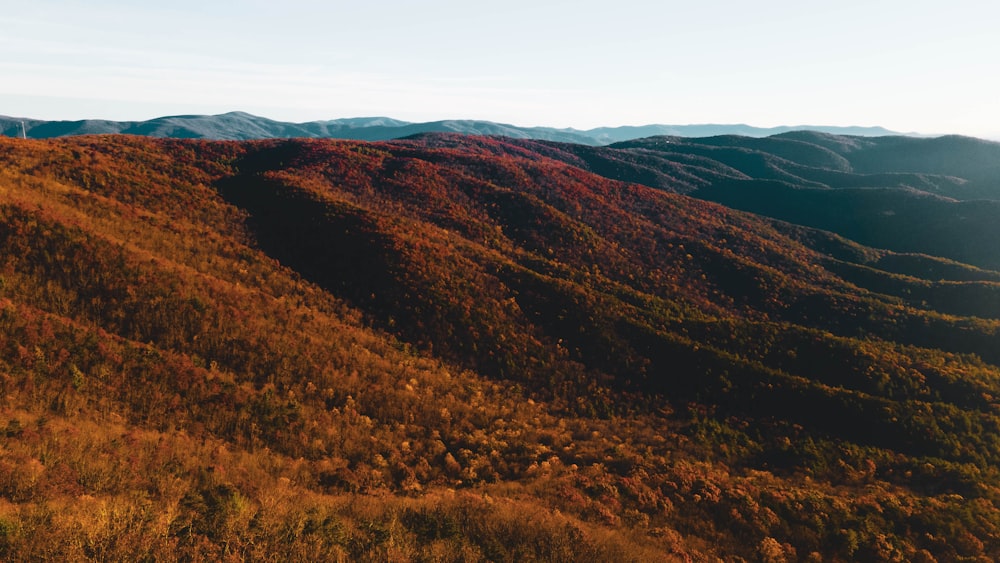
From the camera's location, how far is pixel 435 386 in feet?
97.5

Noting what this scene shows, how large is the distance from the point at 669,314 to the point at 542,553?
113 feet

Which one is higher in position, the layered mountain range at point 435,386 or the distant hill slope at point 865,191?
the distant hill slope at point 865,191

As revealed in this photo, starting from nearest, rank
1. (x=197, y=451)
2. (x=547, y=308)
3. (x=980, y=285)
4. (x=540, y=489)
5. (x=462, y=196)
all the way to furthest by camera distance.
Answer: (x=197, y=451) < (x=540, y=489) < (x=547, y=308) < (x=980, y=285) < (x=462, y=196)

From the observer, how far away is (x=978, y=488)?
26656 mm

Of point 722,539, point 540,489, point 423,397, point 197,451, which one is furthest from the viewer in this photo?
point 423,397

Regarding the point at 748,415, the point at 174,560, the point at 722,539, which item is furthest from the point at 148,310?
the point at 748,415

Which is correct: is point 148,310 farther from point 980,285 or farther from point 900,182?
point 900,182

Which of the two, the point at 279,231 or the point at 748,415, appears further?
the point at 279,231

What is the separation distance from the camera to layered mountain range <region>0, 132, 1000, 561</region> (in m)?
16.3

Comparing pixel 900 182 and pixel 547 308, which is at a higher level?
pixel 900 182

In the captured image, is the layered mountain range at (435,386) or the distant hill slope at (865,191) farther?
Answer: the distant hill slope at (865,191)

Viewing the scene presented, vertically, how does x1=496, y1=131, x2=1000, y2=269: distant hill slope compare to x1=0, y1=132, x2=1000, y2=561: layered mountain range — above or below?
above

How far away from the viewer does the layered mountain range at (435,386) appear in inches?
642

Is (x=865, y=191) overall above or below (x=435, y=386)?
above
